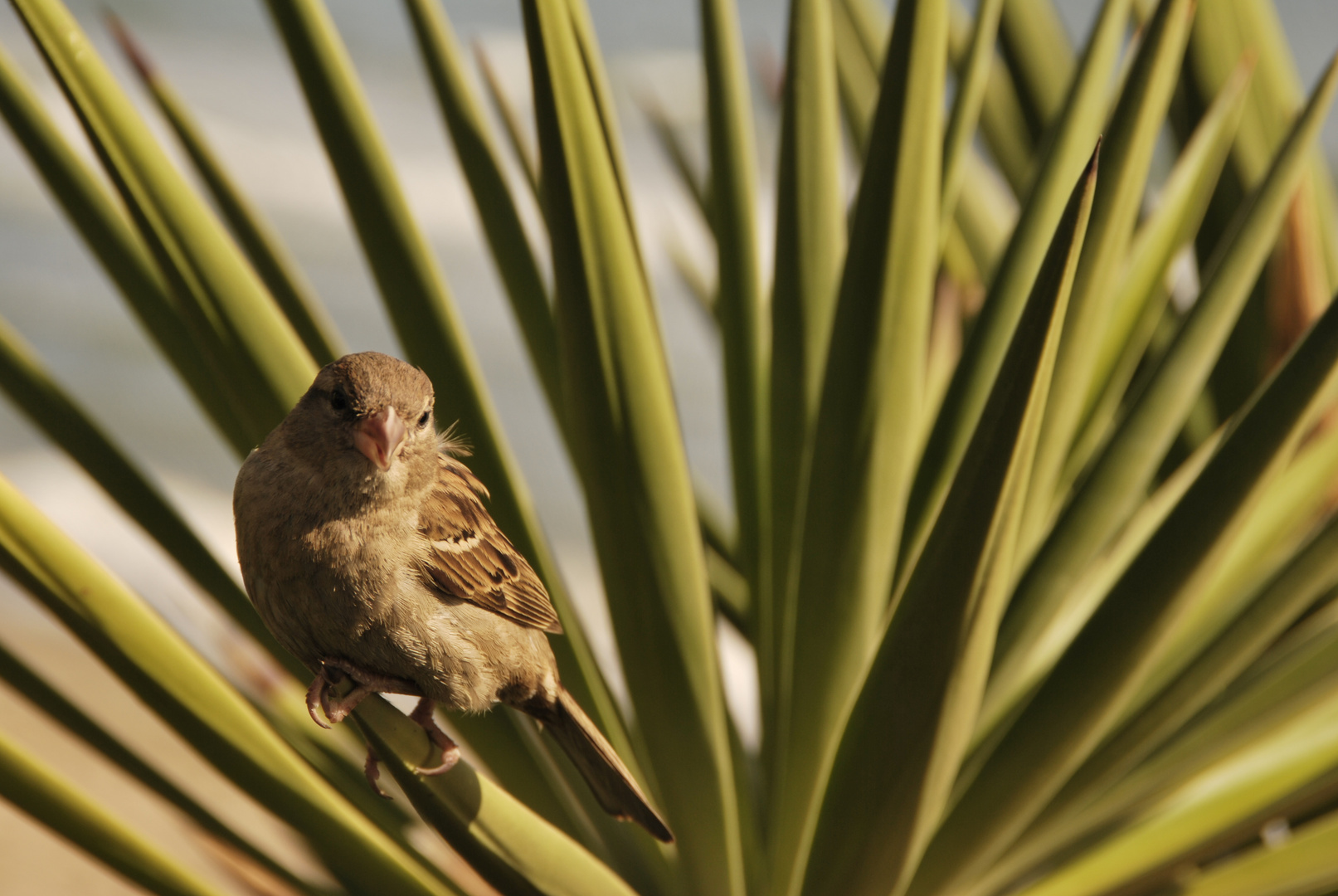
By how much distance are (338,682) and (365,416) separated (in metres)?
0.29

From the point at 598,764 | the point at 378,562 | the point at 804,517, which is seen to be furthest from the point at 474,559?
the point at 804,517

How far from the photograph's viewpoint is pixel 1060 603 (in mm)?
1367

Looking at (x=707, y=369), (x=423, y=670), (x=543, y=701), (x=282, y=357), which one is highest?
(x=282, y=357)

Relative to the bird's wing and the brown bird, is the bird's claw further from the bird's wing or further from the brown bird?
the bird's wing

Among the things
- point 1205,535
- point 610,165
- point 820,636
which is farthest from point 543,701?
point 1205,535

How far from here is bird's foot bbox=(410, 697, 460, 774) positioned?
2.81ft

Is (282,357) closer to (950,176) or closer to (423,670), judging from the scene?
(423,670)

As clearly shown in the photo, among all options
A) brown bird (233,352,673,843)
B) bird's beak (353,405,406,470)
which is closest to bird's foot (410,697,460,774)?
brown bird (233,352,673,843)

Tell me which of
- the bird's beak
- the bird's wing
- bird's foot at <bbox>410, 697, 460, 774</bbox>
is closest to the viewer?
bird's foot at <bbox>410, 697, 460, 774</bbox>

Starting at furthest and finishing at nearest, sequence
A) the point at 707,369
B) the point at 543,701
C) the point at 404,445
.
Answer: the point at 707,369
the point at 543,701
the point at 404,445

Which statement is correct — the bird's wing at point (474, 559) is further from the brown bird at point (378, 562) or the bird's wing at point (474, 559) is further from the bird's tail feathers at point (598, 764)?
the bird's tail feathers at point (598, 764)

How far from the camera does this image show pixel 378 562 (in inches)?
43.6

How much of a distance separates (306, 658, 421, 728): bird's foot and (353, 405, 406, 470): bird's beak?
9.0 inches

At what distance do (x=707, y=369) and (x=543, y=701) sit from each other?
5206mm
